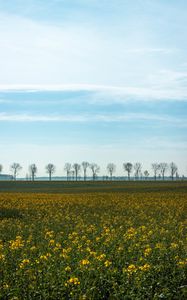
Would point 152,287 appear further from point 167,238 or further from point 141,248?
point 167,238

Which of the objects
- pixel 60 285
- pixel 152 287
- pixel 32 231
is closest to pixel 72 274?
pixel 60 285

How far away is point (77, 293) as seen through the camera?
8.36 metres

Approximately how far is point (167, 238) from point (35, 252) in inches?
205

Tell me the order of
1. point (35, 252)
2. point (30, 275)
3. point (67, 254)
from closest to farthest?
point (30, 275), point (67, 254), point (35, 252)

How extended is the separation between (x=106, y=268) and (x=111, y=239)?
12.6 feet

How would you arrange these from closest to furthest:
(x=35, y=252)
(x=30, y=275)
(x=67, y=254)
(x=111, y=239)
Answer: (x=30, y=275) < (x=67, y=254) < (x=35, y=252) < (x=111, y=239)

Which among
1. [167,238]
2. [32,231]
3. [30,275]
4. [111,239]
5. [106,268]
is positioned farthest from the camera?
[32,231]

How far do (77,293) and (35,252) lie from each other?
13.6 ft

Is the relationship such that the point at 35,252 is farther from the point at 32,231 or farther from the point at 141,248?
the point at 32,231

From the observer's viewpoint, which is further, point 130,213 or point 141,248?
point 130,213

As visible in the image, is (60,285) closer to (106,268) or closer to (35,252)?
(106,268)

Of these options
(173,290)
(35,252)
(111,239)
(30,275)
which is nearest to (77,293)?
(30,275)

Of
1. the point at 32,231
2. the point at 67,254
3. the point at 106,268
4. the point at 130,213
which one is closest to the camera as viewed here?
the point at 106,268

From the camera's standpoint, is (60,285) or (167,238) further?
(167,238)
